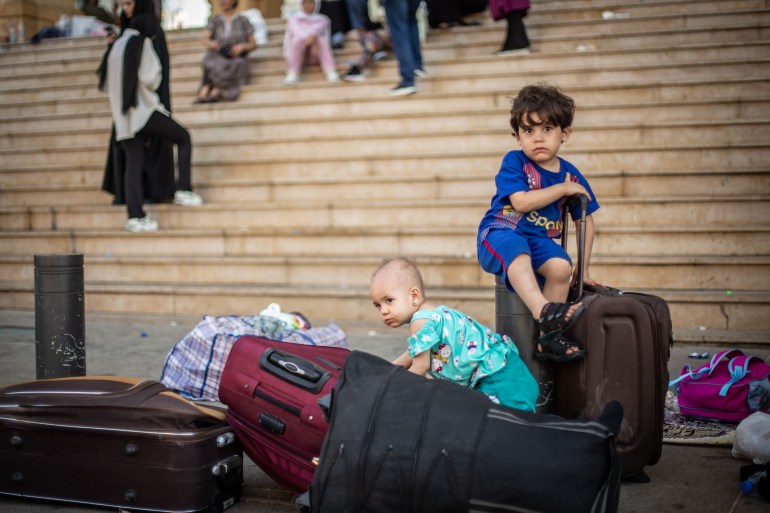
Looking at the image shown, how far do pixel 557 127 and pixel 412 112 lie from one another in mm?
4882

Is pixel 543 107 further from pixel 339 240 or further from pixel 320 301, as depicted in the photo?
pixel 339 240

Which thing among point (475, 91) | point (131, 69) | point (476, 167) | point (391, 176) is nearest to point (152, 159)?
point (131, 69)

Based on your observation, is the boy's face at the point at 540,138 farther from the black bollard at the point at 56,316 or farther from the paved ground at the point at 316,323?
the black bollard at the point at 56,316

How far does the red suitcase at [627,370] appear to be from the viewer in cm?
306

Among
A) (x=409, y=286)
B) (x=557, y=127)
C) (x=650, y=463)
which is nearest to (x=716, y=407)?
(x=650, y=463)

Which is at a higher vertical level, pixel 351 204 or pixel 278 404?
pixel 351 204

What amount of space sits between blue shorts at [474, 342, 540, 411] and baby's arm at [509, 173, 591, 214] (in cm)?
72

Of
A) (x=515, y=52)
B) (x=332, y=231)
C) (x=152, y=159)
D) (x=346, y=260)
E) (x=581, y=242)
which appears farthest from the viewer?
(x=515, y=52)

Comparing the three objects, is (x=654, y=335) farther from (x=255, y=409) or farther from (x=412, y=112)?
(x=412, y=112)

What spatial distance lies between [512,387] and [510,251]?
2.08 feet

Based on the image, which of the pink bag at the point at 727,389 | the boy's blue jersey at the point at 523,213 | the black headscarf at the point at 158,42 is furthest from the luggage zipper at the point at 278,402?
the black headscarf at the point at 158,42

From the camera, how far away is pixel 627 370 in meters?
3.07

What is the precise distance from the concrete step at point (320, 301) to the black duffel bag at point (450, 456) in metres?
3.54

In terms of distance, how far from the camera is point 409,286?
304cm
